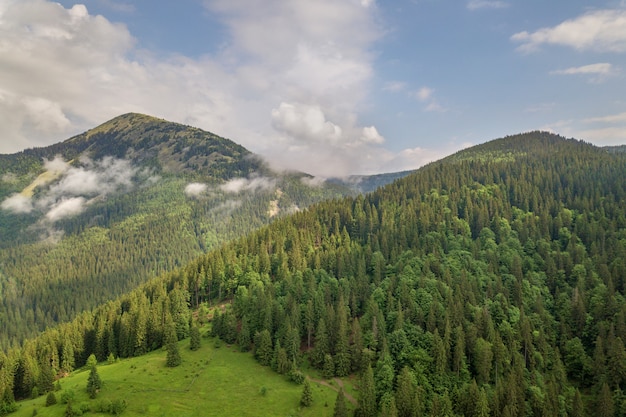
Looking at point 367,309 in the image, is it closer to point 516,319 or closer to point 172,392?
point 516,319

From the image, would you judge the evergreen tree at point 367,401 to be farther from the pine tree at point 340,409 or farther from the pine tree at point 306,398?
the pine tree at point 306,398

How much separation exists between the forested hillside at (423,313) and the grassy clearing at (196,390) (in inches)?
261

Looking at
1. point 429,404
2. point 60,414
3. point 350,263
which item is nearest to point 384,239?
point 350,263

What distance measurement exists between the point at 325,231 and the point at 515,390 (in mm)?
112274

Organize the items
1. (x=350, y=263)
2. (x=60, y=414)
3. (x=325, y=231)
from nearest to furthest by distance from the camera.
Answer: (x=60, y=414) → (x=350, y=263) → (x=325, y=231)

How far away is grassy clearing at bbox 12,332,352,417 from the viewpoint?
82625 mm

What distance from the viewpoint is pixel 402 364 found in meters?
101

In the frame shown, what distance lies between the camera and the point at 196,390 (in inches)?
3573

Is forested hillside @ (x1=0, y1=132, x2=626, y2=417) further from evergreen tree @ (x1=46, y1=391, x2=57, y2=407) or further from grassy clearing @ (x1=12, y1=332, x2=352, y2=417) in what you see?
evergreen tree @ (x1=46, y1=391, x2=57, y2=407)

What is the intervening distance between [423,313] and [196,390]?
213ft

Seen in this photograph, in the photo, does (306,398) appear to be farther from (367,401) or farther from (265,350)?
(265,350)

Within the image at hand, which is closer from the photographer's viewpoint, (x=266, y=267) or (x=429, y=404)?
(x=429, y=404)

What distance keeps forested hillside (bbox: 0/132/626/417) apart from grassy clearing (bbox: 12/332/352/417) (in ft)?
21.7

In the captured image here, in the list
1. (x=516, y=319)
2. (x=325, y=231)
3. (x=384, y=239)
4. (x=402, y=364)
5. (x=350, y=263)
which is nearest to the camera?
A: (x=402, y=364)
